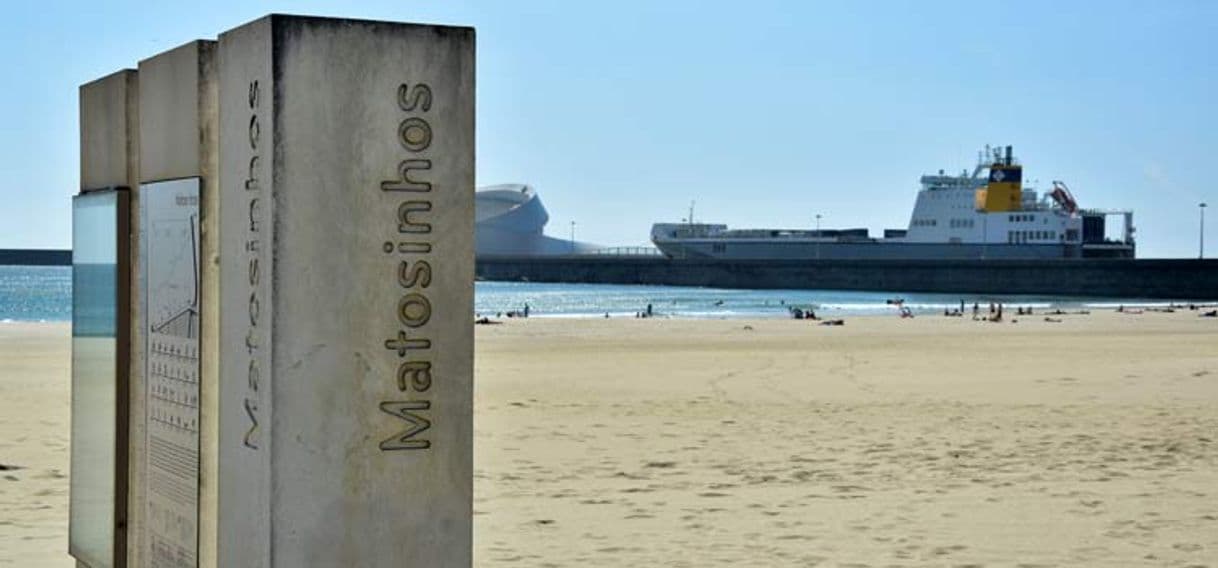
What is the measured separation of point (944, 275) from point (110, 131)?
2940 inches

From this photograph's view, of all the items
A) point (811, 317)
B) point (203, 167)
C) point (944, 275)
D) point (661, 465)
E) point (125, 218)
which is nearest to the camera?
point (203, 167)

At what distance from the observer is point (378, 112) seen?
3.65m

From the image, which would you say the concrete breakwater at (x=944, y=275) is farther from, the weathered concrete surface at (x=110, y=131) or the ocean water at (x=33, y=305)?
the weathered concrete surface at (x=110, y=131)

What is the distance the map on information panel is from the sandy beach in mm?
1954

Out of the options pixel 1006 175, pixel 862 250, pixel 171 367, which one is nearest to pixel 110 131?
pixel 171 367

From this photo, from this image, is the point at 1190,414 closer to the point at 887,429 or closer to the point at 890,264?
the point at 887,429

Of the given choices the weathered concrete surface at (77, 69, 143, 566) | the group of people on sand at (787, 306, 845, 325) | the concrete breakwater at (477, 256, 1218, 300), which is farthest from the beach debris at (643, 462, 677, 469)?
the concrete breakwater at (477, 256, 1218, 300)

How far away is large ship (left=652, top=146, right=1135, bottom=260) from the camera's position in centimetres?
8188

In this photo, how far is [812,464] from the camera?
30.6 feet

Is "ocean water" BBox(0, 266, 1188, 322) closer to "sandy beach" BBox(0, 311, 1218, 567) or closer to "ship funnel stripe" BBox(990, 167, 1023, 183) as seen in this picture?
"ship funnel stripe" BBox(990, 167, 1023, 183)

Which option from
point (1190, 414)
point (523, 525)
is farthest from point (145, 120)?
point (1190, 414)

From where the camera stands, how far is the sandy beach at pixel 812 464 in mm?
6668

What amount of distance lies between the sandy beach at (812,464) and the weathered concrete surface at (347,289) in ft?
8.29

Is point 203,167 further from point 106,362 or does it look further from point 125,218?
point 106,362
